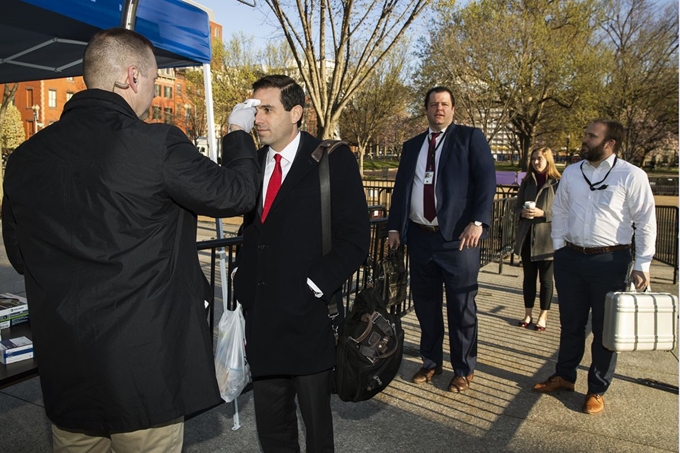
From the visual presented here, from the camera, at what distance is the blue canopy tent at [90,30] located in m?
→ 3.61

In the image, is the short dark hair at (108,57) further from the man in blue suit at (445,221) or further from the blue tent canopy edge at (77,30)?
the man in blue suit at (445,221)

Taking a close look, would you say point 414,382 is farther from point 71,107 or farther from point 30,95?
point 30,95

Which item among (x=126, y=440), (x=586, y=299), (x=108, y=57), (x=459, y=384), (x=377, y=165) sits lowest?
(x=459, y=384)

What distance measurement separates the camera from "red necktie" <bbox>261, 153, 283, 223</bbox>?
2547 mm

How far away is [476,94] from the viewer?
2459cm

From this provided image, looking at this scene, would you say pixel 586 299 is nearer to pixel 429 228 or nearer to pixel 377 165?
pixel 429 228

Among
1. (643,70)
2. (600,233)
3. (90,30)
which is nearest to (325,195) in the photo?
(600,233)

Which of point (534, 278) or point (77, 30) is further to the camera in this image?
point (534, 278)

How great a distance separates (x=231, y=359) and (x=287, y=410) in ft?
1.24

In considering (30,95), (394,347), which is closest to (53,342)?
(394,347)

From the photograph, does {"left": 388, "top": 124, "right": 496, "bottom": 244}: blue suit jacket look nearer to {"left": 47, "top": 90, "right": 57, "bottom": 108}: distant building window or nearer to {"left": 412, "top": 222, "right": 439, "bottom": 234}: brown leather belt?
{"left": 412, "top": 222, "right": 439, "bottom": 234}: brown leather belt

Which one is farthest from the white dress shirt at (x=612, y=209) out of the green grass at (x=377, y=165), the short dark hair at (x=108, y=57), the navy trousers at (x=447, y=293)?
the green grass at (x=377, y=165)

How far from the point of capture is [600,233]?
384 centimetres

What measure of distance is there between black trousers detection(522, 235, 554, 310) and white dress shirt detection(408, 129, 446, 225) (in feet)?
7.46
